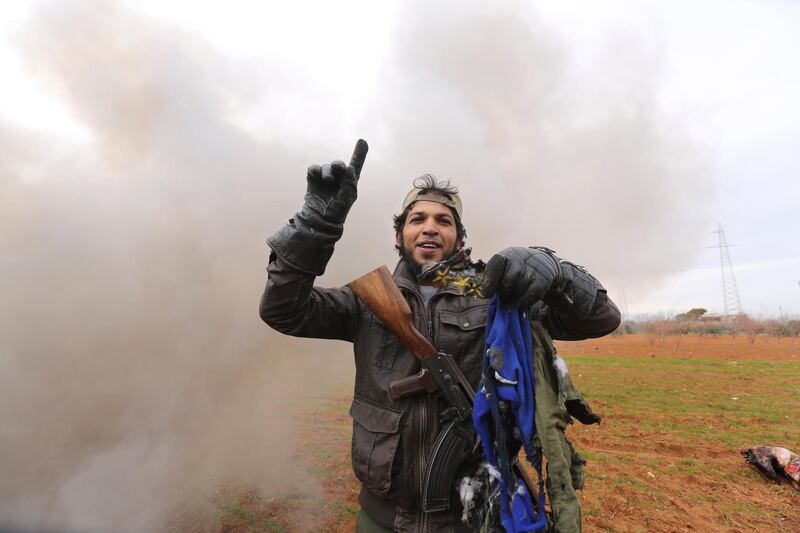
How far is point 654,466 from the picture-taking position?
20.5 ft

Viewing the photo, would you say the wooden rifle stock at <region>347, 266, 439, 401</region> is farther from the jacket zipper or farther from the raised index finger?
the raised index finger

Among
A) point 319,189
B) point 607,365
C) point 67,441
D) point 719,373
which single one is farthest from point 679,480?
point 607,365

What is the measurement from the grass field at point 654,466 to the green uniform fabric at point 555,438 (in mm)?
4030

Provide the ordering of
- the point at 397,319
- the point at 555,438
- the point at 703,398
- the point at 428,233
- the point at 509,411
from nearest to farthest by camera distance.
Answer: the point at 555,438
the point at 509,411
the point at 397,319
the point at 428,233
the point at 703,398

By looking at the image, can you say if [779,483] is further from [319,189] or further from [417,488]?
[319,189]

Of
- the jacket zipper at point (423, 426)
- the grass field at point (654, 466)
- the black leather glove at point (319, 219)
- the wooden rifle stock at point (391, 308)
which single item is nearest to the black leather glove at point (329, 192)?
the black leather glove at point (319, 219)

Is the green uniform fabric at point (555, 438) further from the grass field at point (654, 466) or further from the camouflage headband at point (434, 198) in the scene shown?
the grass field at point (654, 466)

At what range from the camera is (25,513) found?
4.32 meters

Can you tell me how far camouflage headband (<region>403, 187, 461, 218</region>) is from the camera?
2414mm

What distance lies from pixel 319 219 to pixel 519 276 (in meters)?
0.87

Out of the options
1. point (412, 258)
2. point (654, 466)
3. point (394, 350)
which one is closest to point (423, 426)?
point (394, 350)

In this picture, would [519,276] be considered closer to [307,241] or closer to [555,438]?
[555,438]

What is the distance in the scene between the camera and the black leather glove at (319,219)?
5.76 ft

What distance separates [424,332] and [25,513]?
5206 mm
